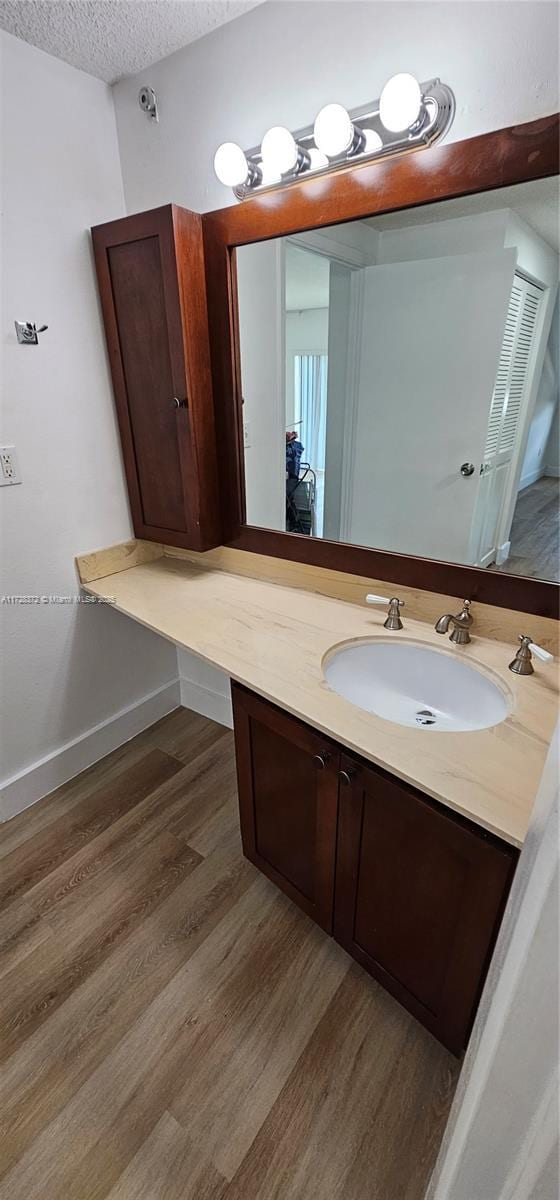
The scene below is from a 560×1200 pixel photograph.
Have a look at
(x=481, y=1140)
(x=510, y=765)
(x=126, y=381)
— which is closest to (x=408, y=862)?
(x=510, y=765)

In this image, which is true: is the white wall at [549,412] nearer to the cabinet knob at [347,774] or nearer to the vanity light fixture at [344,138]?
the vanity light fixture at [344,138]

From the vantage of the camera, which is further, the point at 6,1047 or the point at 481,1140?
the point at 6,1047

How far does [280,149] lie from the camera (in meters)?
1.17

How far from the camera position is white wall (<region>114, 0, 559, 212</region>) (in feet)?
3.09

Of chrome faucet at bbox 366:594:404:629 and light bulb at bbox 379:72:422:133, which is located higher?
light bulb at bbox 379:72:422:133

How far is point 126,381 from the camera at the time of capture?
1.62m

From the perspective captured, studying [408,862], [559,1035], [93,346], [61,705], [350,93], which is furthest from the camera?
[61,705]

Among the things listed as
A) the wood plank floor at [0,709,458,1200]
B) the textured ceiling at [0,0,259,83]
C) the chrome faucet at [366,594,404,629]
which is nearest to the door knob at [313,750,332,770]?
the chrome faucet at [366,594,404,629]

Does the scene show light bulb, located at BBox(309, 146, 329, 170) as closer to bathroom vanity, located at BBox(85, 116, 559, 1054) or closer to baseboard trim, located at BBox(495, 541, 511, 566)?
bathroom vanity, located at BBox(85, 116, 559, 1054)

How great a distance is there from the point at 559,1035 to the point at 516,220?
52.4 inches

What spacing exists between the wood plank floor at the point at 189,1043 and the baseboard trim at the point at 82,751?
15 cm

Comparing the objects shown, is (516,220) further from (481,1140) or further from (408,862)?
(481,1140)

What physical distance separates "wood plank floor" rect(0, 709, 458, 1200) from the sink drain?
696 millimetres

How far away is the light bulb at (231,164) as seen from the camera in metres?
1.23
